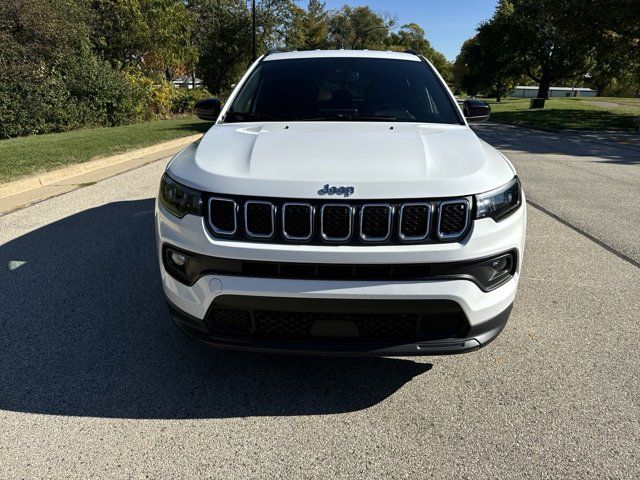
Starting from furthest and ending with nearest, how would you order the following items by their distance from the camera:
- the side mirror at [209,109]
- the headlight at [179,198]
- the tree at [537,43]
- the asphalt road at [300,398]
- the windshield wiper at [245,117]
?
1. the tree at [537,43]
2. the side mirror at [209,109]
3. the windshield wiper at [245,117]
4. the headlight at [179,198]
5. the asphalt road at [300,398]

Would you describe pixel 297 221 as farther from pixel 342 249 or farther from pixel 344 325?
pixel 344 325

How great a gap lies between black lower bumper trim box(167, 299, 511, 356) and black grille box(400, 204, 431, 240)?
510mm

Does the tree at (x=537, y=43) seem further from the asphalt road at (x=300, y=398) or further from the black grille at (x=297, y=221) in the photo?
the black grille at (x=297, y=221)

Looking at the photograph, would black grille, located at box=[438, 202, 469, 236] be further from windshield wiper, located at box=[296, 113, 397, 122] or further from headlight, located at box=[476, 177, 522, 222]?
windshield wiper, located at box=[296, 113, 397, 122]

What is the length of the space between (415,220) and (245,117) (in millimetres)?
1824

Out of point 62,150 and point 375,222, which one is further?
point 62,150

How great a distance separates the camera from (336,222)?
2270 millimetres

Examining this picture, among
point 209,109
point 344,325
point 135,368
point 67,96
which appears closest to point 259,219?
point 344,325

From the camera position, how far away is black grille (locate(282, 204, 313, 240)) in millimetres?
2268

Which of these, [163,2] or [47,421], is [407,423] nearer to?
[47,421]

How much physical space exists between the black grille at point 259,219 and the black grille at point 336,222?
0.25m

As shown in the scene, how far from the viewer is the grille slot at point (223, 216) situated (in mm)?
2316

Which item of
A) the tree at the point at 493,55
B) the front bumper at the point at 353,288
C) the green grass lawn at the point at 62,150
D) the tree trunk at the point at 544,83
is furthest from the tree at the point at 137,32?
the tree trunk at the point at 544,83

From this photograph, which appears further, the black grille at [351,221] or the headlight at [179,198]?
the headlight at [179,198]
